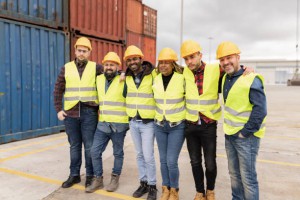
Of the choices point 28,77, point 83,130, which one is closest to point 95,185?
point 83,130

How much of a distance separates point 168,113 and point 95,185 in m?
1.64

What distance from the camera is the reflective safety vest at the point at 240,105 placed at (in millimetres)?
2779

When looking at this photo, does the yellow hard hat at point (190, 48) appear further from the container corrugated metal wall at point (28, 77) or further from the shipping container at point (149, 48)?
the shipping container at point (149, 48)

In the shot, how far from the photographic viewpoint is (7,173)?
185 inches

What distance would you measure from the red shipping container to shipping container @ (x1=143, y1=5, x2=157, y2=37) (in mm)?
586

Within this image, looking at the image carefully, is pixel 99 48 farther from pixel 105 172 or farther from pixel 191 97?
pixel 191 97

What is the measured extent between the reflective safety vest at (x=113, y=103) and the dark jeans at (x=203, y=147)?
3.37 feet

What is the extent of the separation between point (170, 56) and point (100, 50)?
21.2 ft

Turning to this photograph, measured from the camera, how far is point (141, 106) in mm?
3600

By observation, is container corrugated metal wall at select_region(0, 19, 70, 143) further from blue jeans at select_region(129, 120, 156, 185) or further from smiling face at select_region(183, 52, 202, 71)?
smiling face at select_region(183, 52, 202, 71)

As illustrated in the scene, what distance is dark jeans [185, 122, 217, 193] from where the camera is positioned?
3223 mm

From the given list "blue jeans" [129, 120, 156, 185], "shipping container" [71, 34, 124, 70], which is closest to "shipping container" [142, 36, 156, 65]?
"shipping container" [71, 34, 124, 70]

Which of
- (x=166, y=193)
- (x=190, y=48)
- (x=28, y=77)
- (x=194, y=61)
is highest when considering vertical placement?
(x=190, y=48)

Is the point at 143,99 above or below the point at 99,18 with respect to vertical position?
below
